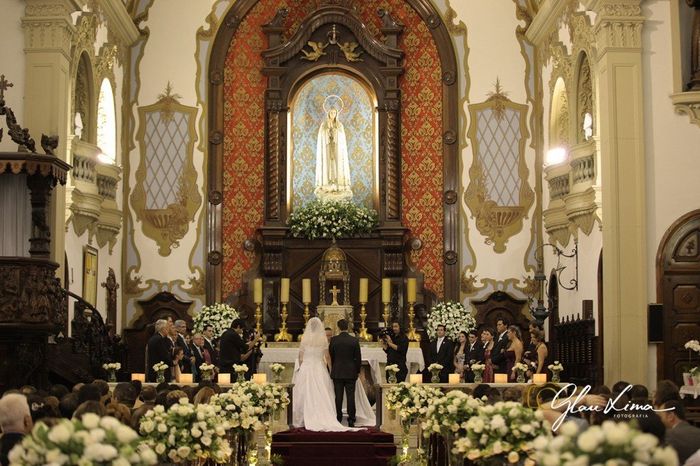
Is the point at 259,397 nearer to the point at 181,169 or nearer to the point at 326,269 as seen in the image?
the point at 326,269

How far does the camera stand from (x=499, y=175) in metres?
24.7

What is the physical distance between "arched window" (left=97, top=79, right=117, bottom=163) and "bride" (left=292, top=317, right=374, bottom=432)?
652 centimetres

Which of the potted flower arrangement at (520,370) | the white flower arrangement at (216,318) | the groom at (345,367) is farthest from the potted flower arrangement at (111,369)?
the potted flower arrangement at (520,370)

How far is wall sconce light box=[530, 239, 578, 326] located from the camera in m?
21.3

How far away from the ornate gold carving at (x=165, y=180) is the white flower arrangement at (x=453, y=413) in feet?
43.7

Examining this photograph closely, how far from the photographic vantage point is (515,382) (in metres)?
18.1

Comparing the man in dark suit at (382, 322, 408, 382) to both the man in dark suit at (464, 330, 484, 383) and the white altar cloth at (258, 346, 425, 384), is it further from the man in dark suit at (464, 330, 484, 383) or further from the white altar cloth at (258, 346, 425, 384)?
the man in dark suit at (464, 330, 484, 383)

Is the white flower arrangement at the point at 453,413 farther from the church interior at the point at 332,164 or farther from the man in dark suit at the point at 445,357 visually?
the church interior at the point at 332,164

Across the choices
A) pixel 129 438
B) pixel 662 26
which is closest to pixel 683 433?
pixel 129 438

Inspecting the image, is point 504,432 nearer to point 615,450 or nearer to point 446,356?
point 615,450

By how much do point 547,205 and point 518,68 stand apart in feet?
9.76

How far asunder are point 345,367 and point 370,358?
2414mm

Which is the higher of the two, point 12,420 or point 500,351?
point 500,351

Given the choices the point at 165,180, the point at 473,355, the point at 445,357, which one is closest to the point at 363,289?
the point at 445,357
